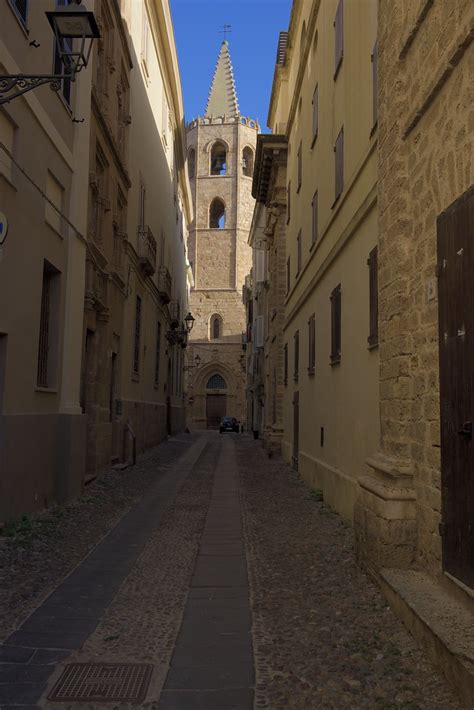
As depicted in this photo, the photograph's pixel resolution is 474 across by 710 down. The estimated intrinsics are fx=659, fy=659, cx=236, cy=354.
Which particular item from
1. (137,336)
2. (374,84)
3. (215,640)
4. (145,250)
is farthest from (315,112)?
(215,640)

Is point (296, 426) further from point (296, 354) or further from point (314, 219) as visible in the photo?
point (314, 219)

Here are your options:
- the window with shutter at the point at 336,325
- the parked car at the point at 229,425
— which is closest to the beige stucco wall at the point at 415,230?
the window with shutter at the point at 336,325

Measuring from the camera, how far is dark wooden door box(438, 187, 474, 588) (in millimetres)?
4141

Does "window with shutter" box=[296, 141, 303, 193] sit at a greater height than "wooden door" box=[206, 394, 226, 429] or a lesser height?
greater

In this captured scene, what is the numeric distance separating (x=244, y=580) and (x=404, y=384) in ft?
7.58

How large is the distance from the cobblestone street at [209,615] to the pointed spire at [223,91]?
53385 mm

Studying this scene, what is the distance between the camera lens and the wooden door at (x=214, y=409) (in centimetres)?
5591

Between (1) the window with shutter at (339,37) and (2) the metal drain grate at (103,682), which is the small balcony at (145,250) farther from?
(2) the metal drain grate at (103,682)

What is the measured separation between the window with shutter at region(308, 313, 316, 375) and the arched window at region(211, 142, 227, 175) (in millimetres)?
44880

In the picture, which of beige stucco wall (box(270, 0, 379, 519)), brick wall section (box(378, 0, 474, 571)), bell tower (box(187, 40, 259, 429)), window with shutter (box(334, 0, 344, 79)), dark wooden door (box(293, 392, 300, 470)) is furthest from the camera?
bell tower (box(187, 40, 259, 429))

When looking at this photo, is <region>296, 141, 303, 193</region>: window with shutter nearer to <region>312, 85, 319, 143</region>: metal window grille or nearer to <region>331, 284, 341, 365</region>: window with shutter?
<region>312, 85, 319, 143</region>: metal window grille

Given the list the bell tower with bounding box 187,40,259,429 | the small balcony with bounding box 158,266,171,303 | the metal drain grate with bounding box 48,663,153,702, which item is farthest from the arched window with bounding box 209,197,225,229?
the metal drain grate with bounding box 48,663,153,702

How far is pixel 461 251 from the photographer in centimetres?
433

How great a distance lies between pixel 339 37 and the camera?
1086 centimetres
